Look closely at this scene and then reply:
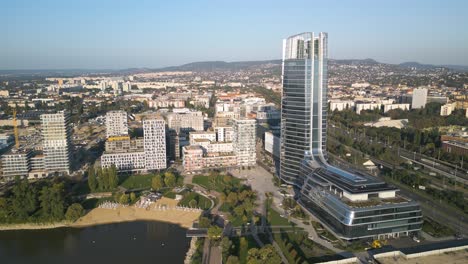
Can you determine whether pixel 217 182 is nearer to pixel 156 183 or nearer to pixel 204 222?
pixel 156 183

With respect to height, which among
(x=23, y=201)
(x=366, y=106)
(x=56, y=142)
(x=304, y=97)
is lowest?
(x=23, y=201)

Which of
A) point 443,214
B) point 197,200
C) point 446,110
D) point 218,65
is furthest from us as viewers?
point 218,65

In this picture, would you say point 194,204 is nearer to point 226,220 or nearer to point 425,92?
point 226,220

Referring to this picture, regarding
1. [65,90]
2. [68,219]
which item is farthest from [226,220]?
[65,90]

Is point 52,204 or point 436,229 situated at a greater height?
point 52,204

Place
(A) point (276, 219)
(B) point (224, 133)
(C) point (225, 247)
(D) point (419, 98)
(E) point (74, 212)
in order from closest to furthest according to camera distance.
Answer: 1. (C) point (225, 247)
2. (A) point (276, 219)
3. (E) point (74, 212)
4. (B) point (224, 133)
5. (D) point (419, 98)

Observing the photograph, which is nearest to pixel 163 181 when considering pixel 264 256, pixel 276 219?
pixel 276 219

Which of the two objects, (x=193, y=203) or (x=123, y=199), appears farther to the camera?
(x=123, y=199)
